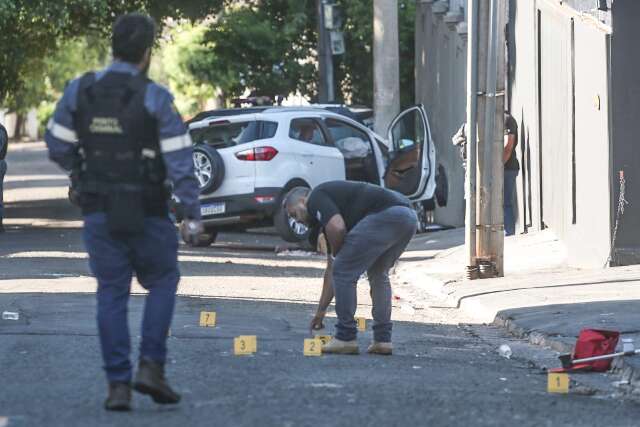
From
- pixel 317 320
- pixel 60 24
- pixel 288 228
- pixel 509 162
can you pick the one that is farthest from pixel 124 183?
pixel 60 24

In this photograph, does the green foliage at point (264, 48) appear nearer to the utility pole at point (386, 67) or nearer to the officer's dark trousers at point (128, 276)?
the utility pole at point (386, 67)

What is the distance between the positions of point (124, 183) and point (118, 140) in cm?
20

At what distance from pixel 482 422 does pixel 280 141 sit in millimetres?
13630

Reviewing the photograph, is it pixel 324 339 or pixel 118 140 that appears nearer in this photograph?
pixel 118 140

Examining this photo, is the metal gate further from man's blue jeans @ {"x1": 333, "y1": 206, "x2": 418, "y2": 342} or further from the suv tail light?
man's blue jeans @ {"x1": 333, "y1": 206, "x2": 418, "y2": 342}

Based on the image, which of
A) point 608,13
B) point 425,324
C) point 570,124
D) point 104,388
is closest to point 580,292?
point 425,324

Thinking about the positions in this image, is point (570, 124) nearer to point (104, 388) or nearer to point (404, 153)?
point (404, 153)

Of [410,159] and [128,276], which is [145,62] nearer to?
[128,276]

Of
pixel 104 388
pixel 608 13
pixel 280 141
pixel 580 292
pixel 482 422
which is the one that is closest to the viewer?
pixel 482 422

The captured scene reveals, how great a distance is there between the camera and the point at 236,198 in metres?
20.5

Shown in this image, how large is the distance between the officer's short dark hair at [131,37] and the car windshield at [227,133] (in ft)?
42.5

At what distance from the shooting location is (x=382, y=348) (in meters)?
10.6

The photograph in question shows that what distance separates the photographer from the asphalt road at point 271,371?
24.8 feet

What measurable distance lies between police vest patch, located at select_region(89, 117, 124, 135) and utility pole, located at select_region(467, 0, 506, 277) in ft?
29.7
